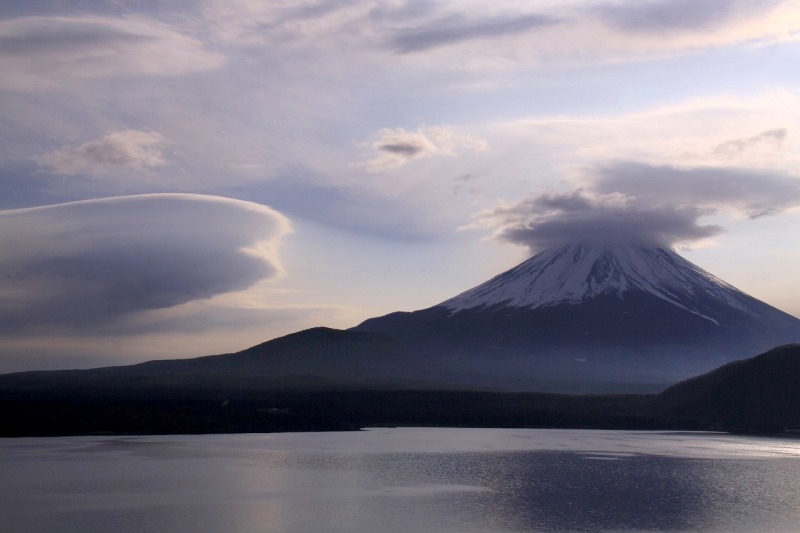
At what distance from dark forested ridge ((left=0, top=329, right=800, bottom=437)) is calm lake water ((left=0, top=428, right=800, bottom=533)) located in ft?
31.3

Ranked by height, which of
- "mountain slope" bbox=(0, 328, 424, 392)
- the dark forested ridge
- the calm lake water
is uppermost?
"mountain slope" bbox=(0, 328, 424, 392)

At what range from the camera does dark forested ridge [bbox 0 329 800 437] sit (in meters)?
66.6

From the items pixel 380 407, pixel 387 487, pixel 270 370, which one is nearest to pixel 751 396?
pixel 380 407

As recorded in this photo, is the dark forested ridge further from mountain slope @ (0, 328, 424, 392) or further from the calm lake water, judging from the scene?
the calm lake water

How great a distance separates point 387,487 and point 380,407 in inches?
Result: 2335

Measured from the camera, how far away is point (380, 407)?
3748 inches

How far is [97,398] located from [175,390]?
19248 mm

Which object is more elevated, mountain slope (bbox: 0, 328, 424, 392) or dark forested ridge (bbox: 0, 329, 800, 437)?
mountain slope (bbox: 0, 328, 424, 392)

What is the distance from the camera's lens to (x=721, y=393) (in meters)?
87.5

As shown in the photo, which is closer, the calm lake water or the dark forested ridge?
the calm lake water

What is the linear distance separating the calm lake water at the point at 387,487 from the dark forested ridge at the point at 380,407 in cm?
953

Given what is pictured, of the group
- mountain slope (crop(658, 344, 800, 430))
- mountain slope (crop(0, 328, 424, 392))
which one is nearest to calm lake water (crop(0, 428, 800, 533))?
mountain slope (crop(658, 344, 800, 430))

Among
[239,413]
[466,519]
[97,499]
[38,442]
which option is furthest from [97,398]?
[466,519]

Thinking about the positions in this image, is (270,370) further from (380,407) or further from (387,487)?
(387,487)
